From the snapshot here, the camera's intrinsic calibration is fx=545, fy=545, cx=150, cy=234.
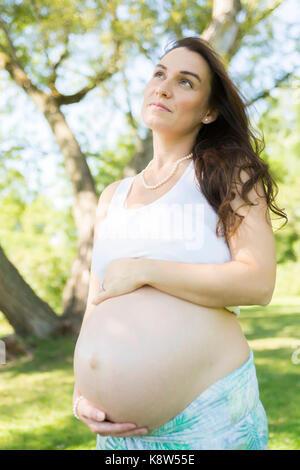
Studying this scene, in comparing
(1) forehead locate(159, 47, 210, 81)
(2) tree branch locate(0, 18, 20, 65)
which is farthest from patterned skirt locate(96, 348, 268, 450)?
(2) tree branch locate(0, 18, 20, 65)

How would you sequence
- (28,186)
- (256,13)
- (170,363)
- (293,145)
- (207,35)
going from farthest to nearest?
(293,145) → (28,186) → (256,13) → (207,35) → (170,363)

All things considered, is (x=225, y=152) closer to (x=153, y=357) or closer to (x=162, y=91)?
(x=162, y=91)

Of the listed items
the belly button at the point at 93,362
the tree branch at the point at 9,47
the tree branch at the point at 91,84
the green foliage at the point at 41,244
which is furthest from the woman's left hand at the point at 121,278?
the green foliage at the point at 41,244

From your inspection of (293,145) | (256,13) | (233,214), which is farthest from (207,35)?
(293,145)

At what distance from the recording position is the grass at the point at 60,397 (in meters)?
4.47

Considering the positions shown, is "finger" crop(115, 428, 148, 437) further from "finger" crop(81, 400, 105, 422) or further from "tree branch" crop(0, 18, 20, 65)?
"tree branch" crop(0, 18, 20, 65)

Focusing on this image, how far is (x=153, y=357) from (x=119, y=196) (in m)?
0.65

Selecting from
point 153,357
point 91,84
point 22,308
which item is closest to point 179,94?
point 153,357

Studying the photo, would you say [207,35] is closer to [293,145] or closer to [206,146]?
[206,146]

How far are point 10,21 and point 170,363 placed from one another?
879cm

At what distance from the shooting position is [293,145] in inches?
950

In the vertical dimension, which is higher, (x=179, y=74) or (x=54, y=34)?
(x=179, y=74)

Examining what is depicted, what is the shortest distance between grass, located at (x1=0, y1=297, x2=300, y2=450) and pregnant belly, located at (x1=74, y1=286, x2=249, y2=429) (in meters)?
2.86

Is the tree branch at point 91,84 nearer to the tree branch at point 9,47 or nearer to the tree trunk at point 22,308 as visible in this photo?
the tree branch at point 9,47
